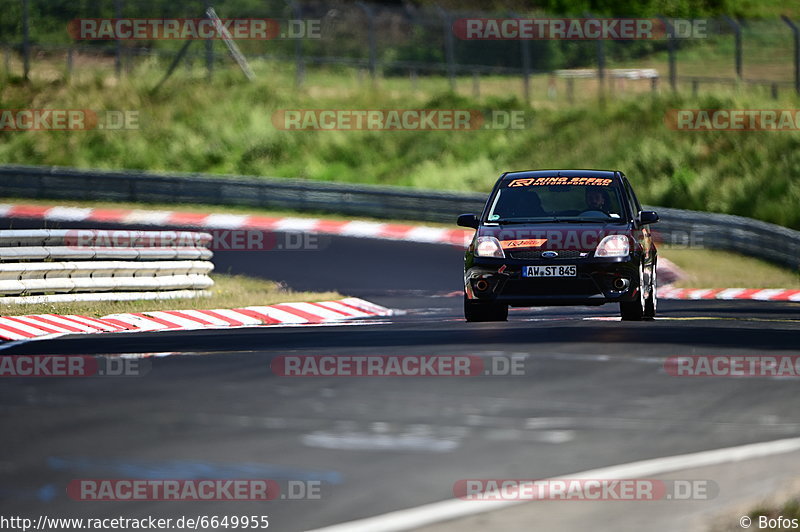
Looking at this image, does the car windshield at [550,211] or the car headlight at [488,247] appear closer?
the car headlight at [488,247]

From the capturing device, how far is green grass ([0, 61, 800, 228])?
33812 millimetres

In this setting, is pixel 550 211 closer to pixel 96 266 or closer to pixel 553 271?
pixel 553 271

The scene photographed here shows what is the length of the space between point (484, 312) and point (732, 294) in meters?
8.31

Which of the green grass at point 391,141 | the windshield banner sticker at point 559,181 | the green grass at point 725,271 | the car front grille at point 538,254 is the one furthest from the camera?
the green grass at point 391,141

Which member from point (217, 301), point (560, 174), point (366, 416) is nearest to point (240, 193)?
point (217, 301)

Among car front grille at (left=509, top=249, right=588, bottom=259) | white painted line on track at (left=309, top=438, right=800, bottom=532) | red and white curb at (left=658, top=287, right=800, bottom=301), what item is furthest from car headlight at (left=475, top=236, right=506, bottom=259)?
red and white curb at (left=658, top=287, right=800, bottom=301)

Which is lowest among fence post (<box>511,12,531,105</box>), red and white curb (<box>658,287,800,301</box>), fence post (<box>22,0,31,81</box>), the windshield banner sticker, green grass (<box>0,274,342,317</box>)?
red and white curb (<box>658,287,800,301</box>)

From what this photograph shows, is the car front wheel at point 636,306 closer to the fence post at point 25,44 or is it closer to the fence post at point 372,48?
the fence post at point 372,48

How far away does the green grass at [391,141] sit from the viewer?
33812 mm

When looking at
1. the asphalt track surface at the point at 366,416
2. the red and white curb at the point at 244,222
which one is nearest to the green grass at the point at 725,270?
the red and white curb at the point at 244,222

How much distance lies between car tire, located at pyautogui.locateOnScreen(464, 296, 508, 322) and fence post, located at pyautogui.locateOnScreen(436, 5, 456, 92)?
940 inches

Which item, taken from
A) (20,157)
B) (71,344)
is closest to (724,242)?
(71,344)

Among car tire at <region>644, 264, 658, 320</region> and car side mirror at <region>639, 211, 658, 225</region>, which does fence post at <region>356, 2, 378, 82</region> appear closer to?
car tire at <region>644, 264, 658, 320</region>

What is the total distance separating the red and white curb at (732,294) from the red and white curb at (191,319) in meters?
5.41
